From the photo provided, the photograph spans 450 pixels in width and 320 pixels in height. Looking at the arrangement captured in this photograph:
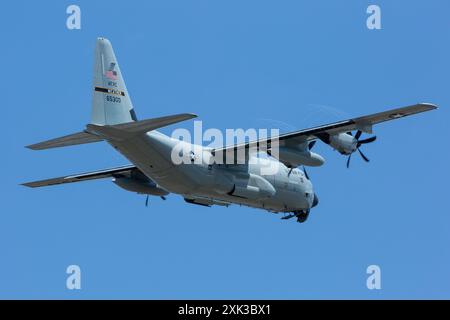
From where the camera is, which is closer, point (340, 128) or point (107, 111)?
point (107, 111)

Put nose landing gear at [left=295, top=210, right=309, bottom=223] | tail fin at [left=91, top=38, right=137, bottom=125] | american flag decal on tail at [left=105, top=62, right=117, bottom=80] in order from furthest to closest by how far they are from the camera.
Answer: nose landing gear at [left=295, top=210, right=309, bottom=223], american flag decal on tail at [left=105, top=62, right=117, bottom=80], tail fin at [left=91, top=38, right=137, bottom=125]

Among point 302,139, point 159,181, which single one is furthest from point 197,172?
point 302,139

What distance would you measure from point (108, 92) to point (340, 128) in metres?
9.23

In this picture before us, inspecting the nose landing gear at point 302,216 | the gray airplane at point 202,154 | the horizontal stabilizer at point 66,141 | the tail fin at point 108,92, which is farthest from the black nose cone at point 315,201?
the horizontal stabilizer at point 66,141

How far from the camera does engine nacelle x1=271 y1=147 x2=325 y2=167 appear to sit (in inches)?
1699

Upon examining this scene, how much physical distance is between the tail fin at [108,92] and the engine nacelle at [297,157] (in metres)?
6.17

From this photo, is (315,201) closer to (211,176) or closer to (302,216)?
(302,216)

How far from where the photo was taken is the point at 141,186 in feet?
153

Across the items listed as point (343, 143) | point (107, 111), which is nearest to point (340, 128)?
point (343, 143)

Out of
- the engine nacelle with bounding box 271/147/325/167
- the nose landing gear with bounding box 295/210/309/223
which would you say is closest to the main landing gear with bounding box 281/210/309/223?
the nose landing gear with bounding box 295/210/309/223

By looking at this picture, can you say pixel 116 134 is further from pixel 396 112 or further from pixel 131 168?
pixel 396 112

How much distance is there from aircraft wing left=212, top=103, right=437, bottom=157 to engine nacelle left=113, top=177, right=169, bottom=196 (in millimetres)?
4078

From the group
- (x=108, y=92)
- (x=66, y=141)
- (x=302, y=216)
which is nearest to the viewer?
(x=66, y=141)

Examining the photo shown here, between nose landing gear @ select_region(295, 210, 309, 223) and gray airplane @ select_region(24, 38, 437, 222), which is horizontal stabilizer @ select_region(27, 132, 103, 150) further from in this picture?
nose landing gear @ select_region(295, 210, 309, 223)
